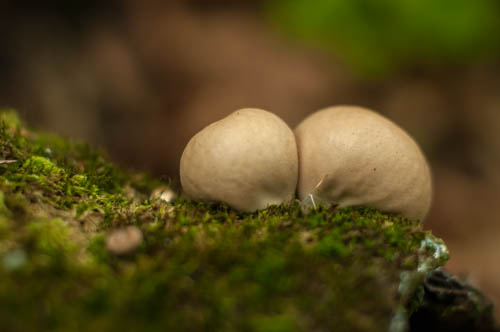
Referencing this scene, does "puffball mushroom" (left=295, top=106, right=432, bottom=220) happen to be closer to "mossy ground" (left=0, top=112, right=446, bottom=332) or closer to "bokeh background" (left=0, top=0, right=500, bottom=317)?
"mossy ground" (left=0, top=112, right=446, bottom=332)

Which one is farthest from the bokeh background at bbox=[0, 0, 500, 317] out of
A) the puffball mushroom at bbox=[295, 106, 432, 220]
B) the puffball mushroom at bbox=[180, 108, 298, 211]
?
the puffball mushroom at bbox=[180, 108, 298, 211]

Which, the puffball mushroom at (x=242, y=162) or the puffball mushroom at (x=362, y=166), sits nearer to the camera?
the puffball mushroom at (x=242, y=162)

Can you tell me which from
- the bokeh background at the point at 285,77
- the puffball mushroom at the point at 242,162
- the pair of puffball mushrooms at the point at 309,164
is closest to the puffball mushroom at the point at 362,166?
the pair of puffball mushrooms at the point at 309,164

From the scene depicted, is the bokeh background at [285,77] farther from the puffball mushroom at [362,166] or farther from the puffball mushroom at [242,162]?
the puffball mushroom at [242,162]

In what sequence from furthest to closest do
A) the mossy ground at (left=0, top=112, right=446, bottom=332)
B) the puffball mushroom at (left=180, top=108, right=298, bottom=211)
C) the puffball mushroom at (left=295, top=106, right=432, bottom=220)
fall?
1. the puffball mushroom at (left=295, top=106, right=432, bottom=220)
2. the puffball mushroom at (left=180, top=108, right=298, bottom=211)
3. the mossy ground at (left=0, top=112, right=446, bottom=332)

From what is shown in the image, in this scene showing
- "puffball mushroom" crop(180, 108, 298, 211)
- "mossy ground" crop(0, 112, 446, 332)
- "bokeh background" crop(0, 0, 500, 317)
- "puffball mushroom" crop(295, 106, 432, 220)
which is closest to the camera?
"mossy ground" crop(0, 112, 446, 332)
